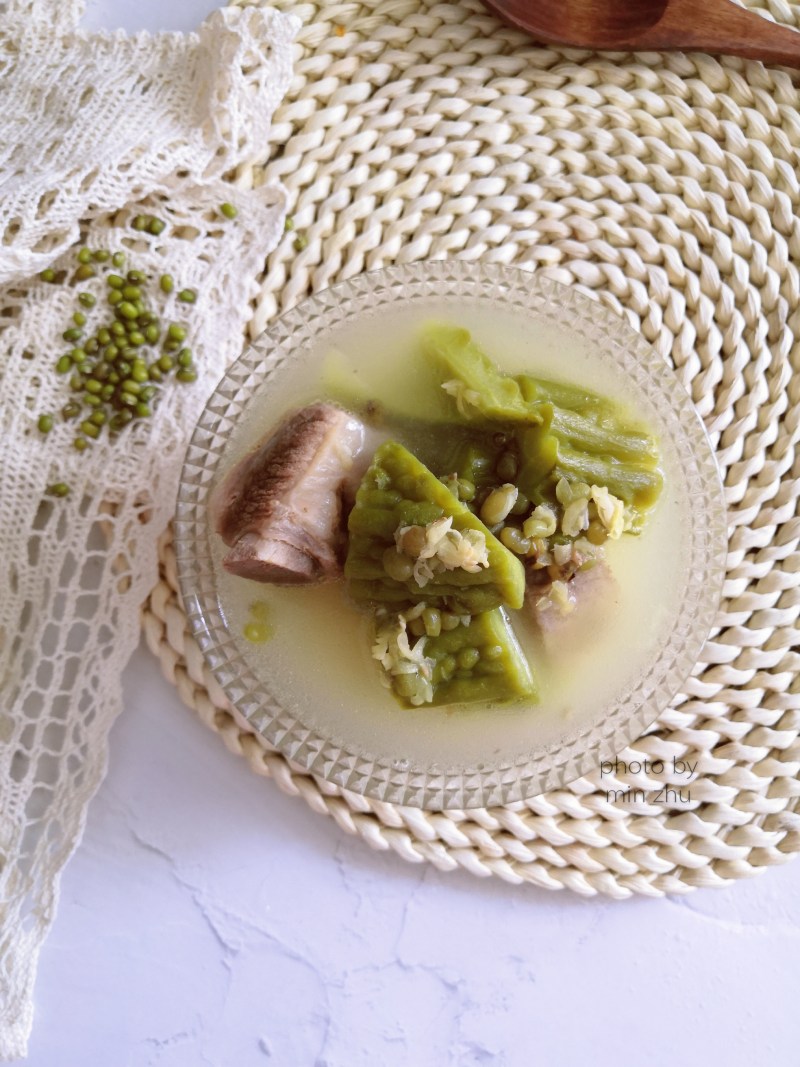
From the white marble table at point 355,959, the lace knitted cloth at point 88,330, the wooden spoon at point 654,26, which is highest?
the wooden spoon at point 654,26

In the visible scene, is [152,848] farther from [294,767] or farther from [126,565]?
[126,565]

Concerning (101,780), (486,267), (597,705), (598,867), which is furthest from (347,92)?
(598,867)

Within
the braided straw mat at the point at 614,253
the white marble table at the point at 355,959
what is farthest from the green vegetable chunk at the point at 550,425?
the white marble table at the point at 355,959

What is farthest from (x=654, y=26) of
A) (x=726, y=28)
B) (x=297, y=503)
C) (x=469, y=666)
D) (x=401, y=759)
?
(x=401, y=759)

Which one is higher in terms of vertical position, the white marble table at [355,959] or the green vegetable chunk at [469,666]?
the green vegetable chunk at [469,666]

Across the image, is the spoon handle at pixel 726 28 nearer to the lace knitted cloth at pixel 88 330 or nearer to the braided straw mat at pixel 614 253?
the braided straw mat at pixel 614 253

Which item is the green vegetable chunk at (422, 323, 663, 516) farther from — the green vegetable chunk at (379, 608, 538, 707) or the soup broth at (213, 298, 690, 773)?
the green vegetable chunk at (379, 608, 538, 707)
